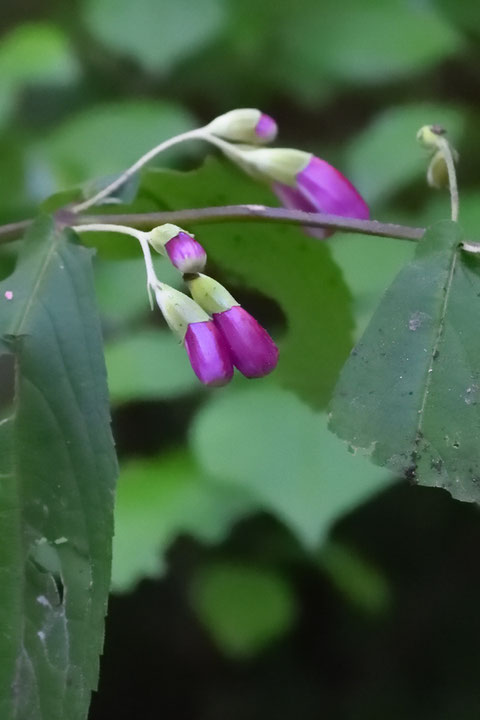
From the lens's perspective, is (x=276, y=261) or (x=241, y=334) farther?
(x=276, y=261)

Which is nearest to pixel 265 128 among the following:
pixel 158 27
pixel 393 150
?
pixel 393 150

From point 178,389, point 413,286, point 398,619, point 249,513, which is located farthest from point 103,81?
point 413,286

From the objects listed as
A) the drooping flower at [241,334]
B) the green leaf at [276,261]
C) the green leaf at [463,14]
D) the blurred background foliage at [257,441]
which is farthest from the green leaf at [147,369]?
the green leaf at [463,14]

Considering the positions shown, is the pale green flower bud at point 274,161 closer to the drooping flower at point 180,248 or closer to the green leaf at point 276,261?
the green leaf at point 276,261

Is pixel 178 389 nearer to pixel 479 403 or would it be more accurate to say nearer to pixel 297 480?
pixel 297 480

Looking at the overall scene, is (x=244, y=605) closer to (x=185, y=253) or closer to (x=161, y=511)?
(x=161, y=511)

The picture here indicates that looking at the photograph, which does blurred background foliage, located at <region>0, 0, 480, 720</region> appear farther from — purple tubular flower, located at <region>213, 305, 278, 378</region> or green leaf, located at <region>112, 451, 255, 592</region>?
purple tubular flower, located at <region>213, 305, 278, 378</region>
